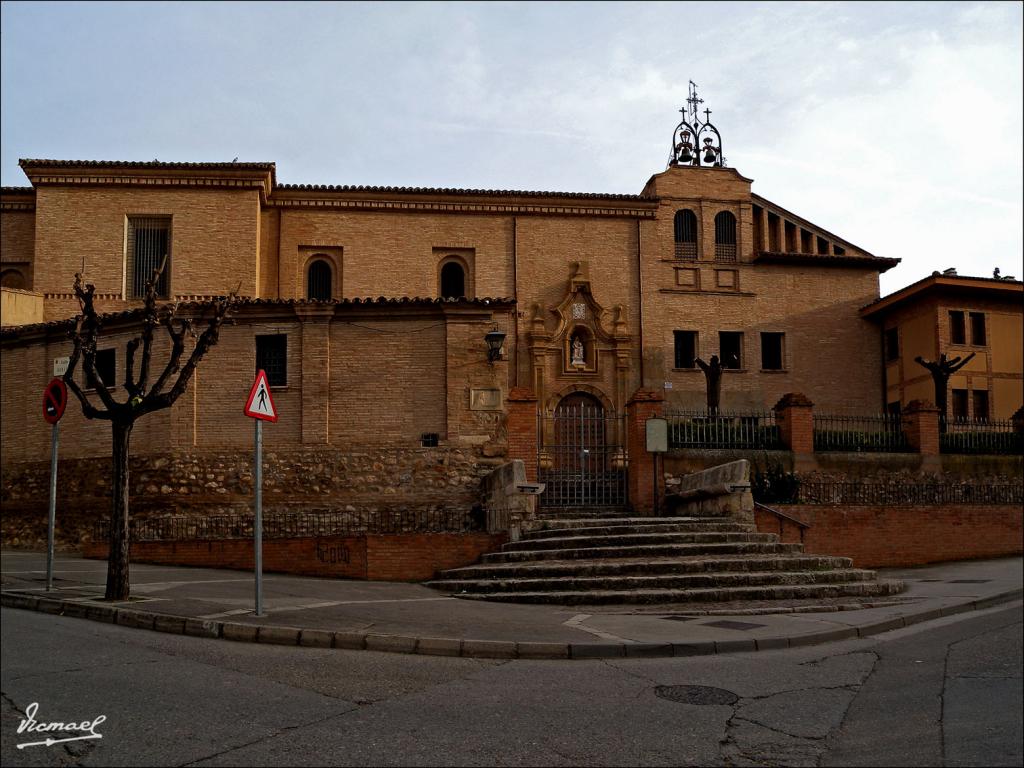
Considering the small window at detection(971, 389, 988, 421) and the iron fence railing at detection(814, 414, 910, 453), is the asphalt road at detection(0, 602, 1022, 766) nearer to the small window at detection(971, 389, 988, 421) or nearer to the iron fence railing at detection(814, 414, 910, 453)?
the iron fence railing at detection(814, 414, 910, 453)

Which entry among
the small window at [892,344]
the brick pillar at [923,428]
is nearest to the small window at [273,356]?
the brick pillar at [923,428]

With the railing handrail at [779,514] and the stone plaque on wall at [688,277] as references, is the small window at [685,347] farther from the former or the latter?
the railing handrail at [779,514]

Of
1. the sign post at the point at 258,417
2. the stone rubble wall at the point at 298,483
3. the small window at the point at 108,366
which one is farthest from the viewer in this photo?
the small window at the point at 108,366

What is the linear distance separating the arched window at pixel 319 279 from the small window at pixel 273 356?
9.88 meters

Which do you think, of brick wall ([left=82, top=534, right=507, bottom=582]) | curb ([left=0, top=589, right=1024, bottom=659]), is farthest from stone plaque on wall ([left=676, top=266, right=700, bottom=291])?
curb ([left=0, top=589, right=1024, bottom=659])

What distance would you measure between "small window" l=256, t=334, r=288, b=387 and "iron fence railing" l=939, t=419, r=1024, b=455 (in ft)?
46.9

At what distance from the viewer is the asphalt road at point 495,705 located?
5.91 meters

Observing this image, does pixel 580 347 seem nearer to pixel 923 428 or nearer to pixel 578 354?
pixel 578 354

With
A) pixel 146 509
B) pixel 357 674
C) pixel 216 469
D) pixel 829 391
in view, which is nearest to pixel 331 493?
pixel 216 469

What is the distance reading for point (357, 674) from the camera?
310 inches

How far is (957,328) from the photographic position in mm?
30453

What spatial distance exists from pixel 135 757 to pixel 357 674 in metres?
2.39

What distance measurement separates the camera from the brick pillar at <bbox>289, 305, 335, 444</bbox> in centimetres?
1898

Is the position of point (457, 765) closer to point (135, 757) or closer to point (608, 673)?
point (135, 757)
